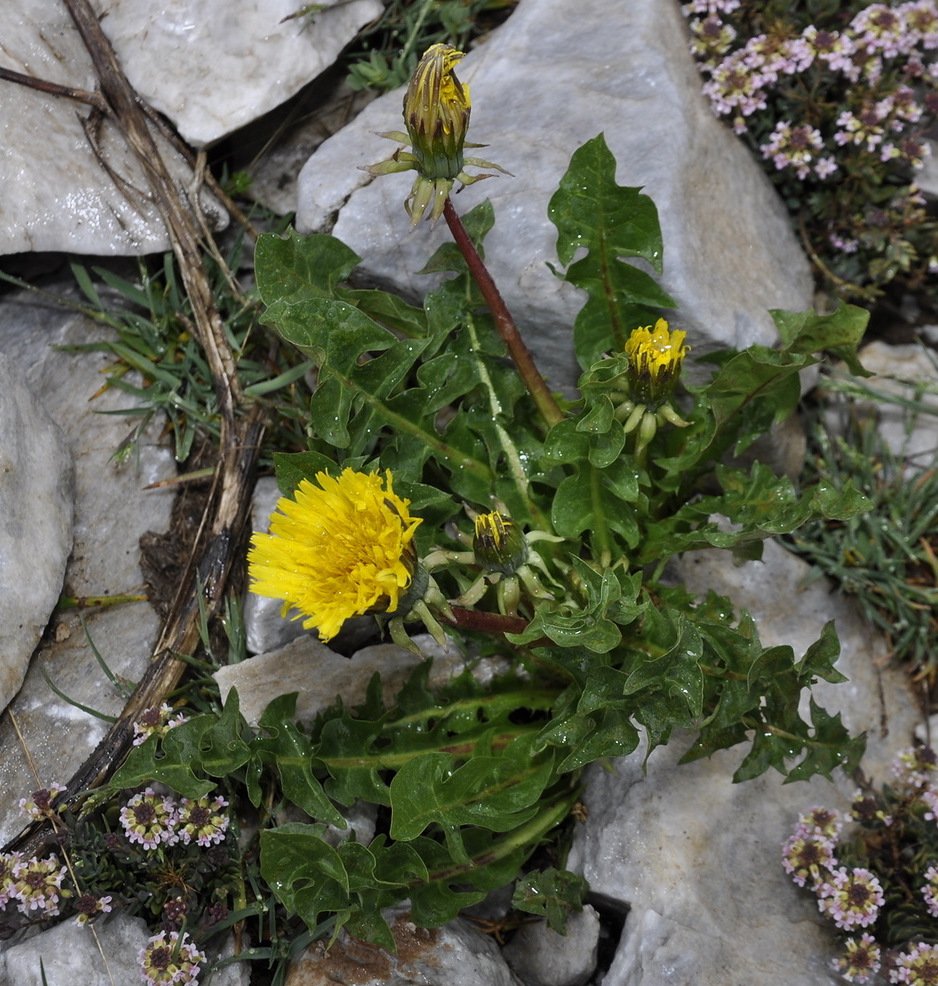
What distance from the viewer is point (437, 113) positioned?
2479mm

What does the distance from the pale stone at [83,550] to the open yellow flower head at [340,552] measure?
3.39ft

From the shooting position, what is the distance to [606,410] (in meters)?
2.71

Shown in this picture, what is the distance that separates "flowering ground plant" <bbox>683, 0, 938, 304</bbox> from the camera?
3.56 meters

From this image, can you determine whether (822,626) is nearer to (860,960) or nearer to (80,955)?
(860,960)

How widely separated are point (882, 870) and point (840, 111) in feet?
8.75

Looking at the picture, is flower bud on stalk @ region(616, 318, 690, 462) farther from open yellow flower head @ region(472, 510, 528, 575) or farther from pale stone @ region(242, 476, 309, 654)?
pale stone @ region(242, 476, 309, 654)

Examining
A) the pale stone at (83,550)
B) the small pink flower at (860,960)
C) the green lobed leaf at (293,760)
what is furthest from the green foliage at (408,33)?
the small pink flower at (860,960)

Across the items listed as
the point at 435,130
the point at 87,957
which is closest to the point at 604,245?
the point at 435,130

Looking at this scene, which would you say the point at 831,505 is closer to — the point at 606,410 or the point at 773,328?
the point at 606,410

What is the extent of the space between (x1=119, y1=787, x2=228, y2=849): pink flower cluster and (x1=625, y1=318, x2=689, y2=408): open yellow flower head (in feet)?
5.61

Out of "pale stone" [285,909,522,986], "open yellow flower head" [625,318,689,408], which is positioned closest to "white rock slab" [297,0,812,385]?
"open yellow flower head" [625,318,689,408]

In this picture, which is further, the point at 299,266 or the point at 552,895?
the point at 299,266

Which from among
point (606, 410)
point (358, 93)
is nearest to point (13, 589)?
point (606, 410)

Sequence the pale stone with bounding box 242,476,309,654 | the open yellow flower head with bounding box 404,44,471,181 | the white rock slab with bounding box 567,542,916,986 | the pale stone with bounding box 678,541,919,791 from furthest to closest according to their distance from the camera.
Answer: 1. the pale stone with bounding box 678,541,919,791
2. the pale stone with bounding box 242,476,309,654
3. the white rock slab with bounding box 567,542,916,986
4. the open yellow flower head with bounding box 404,44,471,181
